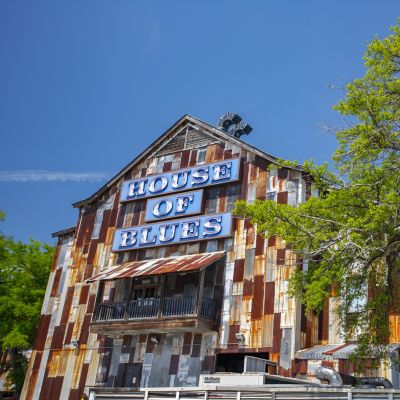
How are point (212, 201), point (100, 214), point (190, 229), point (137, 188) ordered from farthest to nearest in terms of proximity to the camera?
point (100, 214), point (137, 188), point (212, 201), point (190, 229)

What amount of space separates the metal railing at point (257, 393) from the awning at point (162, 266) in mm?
11491

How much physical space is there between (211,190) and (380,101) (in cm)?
1419

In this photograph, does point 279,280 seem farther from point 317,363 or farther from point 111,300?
point 111,300

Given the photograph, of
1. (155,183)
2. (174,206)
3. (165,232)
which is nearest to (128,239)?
(165,232)

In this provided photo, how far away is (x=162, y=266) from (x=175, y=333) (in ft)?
10.3

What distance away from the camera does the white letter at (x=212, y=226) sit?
28766mm

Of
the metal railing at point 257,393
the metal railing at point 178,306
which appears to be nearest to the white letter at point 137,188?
the metal railing at point 178,306

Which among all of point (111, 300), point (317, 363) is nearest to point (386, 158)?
point (317, 363)

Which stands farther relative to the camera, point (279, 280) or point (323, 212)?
point (279, 280)

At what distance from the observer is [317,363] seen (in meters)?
23.3

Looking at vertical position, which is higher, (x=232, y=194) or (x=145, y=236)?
(x=232, y=194)

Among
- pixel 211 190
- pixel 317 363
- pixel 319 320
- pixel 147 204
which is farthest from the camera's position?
pixel 147 204

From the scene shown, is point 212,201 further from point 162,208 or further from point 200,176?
point 162,208

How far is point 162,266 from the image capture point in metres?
28.3
